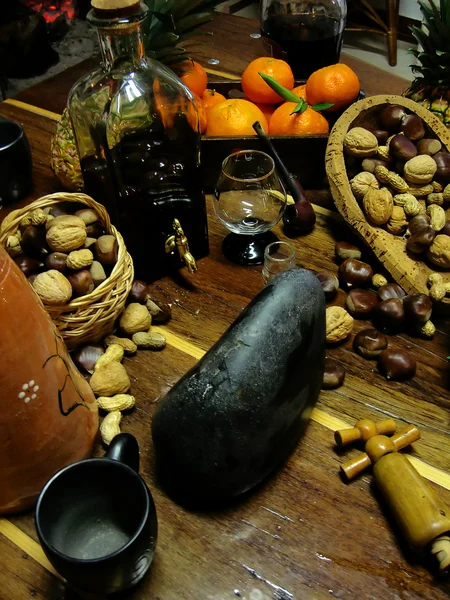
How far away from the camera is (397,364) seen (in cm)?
78

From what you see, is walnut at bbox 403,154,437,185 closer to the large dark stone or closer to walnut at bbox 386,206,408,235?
walnut at bbox 386,206,408,235

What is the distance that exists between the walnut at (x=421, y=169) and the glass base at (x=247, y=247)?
0.23m

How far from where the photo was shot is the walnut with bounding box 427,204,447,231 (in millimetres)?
924

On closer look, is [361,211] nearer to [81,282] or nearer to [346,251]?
[346,251]

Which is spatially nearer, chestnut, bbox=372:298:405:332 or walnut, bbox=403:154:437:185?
chestnut, bbox=372:298:405:332

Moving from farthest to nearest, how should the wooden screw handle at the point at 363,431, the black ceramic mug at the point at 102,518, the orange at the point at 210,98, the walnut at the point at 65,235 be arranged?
the orange at the point at 210,98 → the walnut at the point at 65,235 → the wooden screw handle at the point at 363,431 → the black ceramic mug at the point at 102,518

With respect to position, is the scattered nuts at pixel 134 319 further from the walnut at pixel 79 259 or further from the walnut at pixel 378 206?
the walnut at pixel 378 206

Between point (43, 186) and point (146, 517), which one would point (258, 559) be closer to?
point (146, 517)

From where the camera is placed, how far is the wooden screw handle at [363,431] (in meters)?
0.70

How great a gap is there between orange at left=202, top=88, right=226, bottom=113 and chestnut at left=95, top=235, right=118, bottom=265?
Result: 0.40 metres

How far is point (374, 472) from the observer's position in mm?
667

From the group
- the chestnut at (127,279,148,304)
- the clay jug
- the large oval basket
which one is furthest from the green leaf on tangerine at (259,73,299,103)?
the clay jug

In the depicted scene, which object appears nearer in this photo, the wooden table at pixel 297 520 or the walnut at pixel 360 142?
the wooden table at pixel 297 520

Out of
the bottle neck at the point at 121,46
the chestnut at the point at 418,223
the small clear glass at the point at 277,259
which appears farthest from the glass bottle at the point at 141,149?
the chestnut at the point at 418,223
